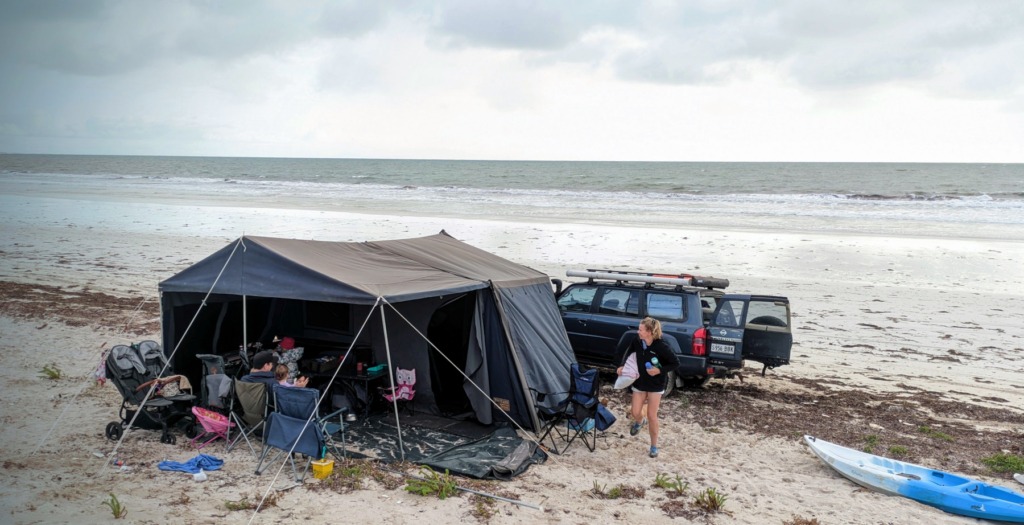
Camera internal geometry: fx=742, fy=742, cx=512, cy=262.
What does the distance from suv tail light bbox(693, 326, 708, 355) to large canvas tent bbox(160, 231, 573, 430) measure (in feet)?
5.07

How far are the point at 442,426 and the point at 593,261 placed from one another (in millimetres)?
11912

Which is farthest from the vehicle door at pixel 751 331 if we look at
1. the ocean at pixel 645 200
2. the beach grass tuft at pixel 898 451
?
the ocean at pixel 645 200

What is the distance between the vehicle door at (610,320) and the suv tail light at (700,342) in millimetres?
863

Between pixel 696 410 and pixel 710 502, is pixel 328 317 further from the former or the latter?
pixel 710 502

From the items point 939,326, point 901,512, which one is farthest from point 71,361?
point 939,326

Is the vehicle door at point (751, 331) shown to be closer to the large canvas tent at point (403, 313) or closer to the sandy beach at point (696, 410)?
the sandy beach at point (696, 410)

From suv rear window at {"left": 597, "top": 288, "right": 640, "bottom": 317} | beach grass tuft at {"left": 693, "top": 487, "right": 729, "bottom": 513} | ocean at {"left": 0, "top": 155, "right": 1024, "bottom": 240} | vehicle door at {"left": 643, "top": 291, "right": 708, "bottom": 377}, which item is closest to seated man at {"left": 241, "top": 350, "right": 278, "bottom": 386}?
beach grass tuft at {"left": 693, "top": 487, "right": 729, "bottom": 513}

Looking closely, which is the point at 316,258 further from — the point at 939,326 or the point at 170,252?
the point at 170,252

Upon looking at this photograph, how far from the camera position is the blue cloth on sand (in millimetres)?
6516

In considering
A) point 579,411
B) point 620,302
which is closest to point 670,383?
point 620,302

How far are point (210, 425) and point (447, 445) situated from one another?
229cm

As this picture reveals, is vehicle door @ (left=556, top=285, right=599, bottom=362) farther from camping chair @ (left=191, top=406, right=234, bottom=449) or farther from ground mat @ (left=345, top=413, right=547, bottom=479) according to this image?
camping chair @ (left=191, top=406, right=234, bottom=449)

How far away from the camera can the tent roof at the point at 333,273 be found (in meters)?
6.95

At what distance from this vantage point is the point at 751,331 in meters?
9.15
